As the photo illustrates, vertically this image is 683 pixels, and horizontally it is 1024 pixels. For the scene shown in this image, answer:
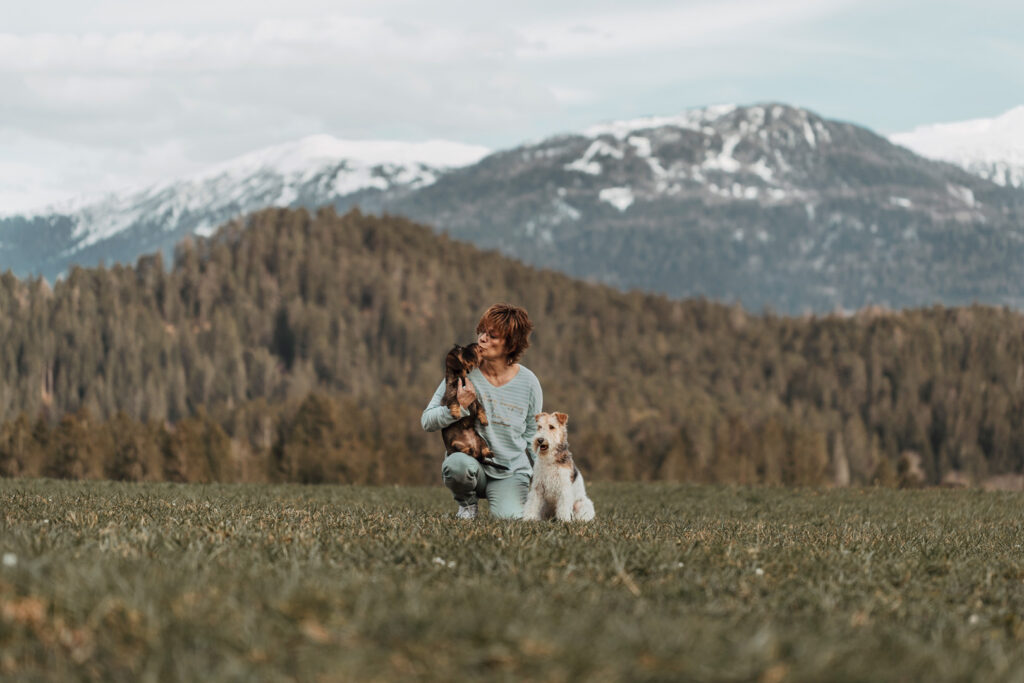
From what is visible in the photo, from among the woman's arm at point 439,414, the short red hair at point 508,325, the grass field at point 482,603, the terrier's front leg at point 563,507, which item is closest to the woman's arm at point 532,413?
the short red hair at point 508,325

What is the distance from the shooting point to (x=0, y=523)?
36.5ft

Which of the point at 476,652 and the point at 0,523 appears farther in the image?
the point at 0,523

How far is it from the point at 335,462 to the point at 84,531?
433 ft

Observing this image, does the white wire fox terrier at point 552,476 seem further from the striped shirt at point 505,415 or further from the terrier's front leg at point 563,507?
the striped shirt at point 505,415

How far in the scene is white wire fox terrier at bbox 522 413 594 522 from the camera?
512 inches

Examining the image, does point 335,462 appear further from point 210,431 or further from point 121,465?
point 121,465

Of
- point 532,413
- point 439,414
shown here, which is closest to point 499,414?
point 532,413

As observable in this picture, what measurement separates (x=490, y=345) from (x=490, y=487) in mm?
2069

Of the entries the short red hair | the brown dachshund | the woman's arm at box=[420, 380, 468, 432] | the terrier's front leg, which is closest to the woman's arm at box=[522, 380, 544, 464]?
the brown dachshund

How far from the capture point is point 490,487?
1415 cm

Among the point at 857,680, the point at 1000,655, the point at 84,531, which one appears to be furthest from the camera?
the point at 84,531

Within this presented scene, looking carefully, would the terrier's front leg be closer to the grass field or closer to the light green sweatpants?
the grass field

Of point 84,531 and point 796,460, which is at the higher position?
point 84,531

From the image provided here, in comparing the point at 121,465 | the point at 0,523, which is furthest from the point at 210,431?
Answer: the point at 0,523
